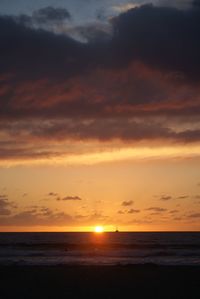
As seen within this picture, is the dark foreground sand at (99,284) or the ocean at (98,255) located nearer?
the dark foreground sand at (99,284)

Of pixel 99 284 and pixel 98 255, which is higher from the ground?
pixel 98 255

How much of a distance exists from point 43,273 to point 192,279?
397 inches

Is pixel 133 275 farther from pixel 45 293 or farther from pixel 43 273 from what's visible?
pixel 45 293

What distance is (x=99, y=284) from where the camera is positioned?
27.8m

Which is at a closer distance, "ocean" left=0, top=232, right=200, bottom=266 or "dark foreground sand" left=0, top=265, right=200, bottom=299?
"dark foreground sand" left=0, top=265, right=200, bottom=299

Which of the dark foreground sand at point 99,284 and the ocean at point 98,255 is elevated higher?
the ocean at point 98,255

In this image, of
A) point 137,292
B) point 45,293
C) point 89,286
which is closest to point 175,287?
point 137,292

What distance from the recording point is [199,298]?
886 inches

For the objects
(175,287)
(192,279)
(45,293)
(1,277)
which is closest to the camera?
(45,293)

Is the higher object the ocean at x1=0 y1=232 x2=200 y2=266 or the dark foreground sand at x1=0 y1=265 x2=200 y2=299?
the ocean at x1=0 y1=232 x2=200 y2=266

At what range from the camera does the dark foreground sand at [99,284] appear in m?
23.8

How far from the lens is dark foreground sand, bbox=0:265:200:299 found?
78.2 ft

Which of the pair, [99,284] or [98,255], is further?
[98,255]

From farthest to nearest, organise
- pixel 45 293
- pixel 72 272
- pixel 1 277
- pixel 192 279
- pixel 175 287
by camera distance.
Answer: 1. pixel 72 272
2. pixel 1 277
3. pixel 192 279
4. pixel 175 287
5. pixel 45 293
